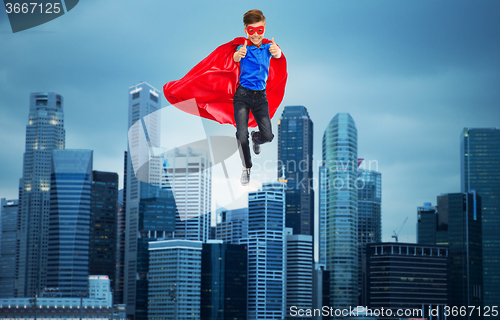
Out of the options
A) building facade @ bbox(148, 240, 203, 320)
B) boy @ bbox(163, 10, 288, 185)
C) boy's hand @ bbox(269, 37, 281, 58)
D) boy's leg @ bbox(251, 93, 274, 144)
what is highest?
boy's hand @ bbox(269, 37, 281, 58)

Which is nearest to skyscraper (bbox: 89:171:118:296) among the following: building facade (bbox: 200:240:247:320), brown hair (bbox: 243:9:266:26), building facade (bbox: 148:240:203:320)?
building facade (bbox: 148:240:203:320)

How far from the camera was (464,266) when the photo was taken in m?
192

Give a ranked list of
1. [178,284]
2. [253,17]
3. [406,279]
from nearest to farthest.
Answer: [253,17], [178,284], [406,279]

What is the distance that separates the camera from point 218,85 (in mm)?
10359

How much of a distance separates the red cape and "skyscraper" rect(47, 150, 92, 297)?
168054 mm

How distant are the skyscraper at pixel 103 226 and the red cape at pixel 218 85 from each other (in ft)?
576

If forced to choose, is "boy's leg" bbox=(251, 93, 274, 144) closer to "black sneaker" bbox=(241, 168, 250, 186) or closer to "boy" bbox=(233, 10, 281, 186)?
"boy" bbox=(233, 10, 281, 186)

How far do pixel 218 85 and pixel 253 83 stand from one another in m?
0.74

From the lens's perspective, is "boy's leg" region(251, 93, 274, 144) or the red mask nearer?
the red mask

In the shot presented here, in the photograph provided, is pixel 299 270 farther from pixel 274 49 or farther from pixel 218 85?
pixel 274 49

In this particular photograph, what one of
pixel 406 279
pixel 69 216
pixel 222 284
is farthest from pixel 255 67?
pixel 69 216

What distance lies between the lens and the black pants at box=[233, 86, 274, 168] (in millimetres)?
9680

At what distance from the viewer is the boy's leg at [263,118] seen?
978cm

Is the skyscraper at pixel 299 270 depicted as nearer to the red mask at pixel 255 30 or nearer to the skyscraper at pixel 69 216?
the skyscraper at pixel 69 216
